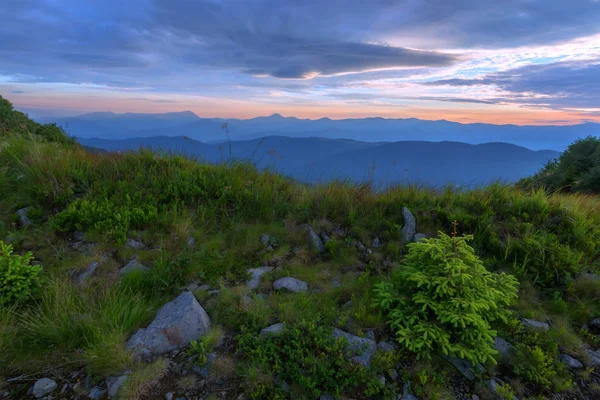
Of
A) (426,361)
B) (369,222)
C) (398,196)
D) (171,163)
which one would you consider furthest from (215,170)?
(426,361)

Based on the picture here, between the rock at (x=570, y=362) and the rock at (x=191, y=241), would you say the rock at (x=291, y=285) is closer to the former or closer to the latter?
the rock at (x=191, y=241)

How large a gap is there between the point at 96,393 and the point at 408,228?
4593 millimetres

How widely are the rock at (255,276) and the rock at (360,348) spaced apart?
1359 mm

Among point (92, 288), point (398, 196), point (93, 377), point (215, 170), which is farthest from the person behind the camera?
point (215, 170)

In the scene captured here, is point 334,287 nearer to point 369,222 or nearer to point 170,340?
point 369,222

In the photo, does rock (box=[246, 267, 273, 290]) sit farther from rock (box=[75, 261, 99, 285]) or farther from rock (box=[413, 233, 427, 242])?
rock (box=[413, 233, 427, 242])

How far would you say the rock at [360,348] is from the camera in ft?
10.2

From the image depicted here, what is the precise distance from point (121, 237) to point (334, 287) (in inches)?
129

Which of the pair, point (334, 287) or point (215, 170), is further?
point (215, 170)

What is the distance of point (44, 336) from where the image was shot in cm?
315

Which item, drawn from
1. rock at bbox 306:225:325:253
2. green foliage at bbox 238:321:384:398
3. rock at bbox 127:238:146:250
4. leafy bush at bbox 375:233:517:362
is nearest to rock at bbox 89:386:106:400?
green foliage at bbox 238:321:384:398

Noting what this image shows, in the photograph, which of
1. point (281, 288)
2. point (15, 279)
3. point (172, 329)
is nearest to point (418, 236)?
point (281, 288)

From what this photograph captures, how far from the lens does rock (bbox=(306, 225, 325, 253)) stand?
5.18 metres

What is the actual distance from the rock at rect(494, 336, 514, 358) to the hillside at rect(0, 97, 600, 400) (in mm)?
12
